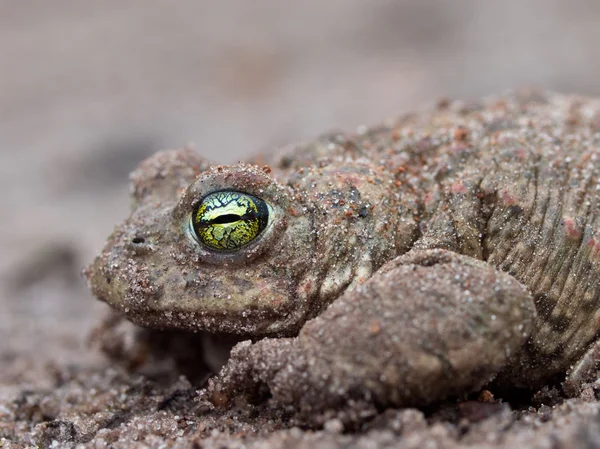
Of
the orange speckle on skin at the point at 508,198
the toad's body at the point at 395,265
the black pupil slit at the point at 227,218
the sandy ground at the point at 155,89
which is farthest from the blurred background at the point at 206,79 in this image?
the orange speckle on skin at the point at 508,198

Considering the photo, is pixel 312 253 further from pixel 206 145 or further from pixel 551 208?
pixel 206 145

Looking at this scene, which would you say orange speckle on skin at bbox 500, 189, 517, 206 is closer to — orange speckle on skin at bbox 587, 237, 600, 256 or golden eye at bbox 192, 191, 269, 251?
orange speckle on skin at bbox 587, 237, 600, 256

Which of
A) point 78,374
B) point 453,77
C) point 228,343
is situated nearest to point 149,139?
point 453,77

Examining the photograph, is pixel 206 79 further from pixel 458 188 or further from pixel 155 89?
pixel 458 188

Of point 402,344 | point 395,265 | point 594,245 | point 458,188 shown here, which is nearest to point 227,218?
point 395,265

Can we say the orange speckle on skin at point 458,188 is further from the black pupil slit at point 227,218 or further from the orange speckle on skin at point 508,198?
the black pupil slit at point 227,218
